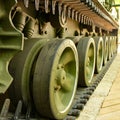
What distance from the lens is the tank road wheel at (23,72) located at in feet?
4.26

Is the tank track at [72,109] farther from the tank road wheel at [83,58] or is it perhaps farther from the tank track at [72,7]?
the tank track at [72,7]

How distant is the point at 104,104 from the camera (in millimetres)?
1898

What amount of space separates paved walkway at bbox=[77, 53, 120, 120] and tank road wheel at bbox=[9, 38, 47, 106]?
361 millimetres

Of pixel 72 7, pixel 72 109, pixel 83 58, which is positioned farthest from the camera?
pixel 83 58

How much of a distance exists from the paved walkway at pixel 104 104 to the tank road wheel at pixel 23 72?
1.19 ft

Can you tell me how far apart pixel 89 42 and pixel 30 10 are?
2.40ft

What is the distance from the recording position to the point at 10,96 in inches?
53.3

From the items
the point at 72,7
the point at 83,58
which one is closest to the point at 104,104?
the point at 83,58

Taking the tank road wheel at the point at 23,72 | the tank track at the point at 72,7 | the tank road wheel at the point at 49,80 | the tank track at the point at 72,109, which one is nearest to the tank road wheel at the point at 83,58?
the tank track at the point at 72,109

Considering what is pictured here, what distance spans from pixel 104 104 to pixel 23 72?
79 cm

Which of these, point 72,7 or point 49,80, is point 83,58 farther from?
point 49,80

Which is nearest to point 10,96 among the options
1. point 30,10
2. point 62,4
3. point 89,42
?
point 30,10

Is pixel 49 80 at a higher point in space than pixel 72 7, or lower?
lower

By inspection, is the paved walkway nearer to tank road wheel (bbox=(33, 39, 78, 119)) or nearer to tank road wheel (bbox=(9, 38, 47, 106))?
tank road wheel (bbox=(33, 39, 78, 119))
